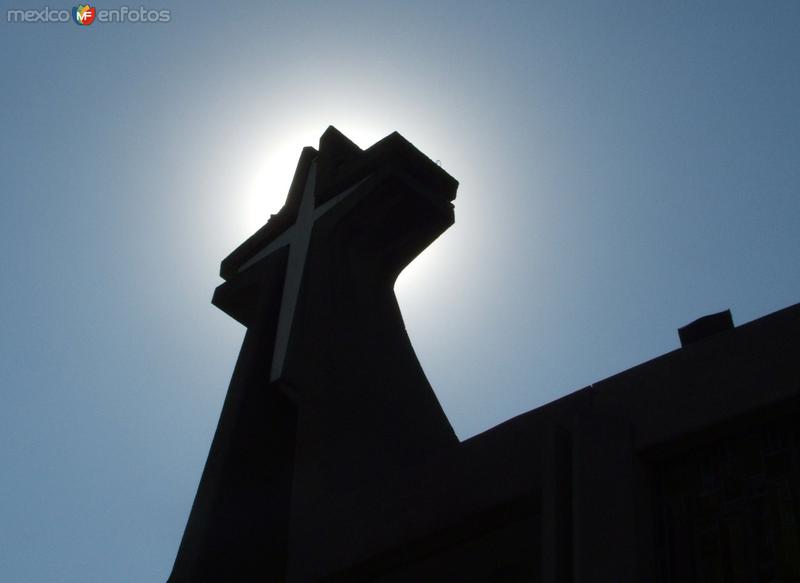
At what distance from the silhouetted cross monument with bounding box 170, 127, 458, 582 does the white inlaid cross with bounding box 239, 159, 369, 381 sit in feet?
0.06

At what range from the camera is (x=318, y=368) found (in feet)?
25.8

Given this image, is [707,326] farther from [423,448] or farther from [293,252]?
[293,252]

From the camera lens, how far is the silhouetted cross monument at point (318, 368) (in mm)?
6992

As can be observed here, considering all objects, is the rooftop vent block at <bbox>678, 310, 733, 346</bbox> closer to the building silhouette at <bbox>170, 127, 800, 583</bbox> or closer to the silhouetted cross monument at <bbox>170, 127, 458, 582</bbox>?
the building silhouette at <bbox>170, 127, 800, 583</bbox>

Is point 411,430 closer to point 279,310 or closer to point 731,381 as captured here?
point 279,310

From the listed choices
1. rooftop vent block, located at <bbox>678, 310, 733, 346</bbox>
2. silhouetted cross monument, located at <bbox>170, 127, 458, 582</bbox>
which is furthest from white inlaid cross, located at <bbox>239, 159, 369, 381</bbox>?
rooftop vent block, located at <bbox>678, 310, 733, 346</bbox>

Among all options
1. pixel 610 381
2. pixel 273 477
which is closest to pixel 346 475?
pixel 273 477

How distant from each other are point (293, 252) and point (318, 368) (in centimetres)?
166

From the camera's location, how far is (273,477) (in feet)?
24.3

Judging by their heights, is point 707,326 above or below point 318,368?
below

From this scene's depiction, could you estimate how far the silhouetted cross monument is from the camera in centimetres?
699

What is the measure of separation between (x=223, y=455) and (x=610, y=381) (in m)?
3.16

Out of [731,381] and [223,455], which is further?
[223,455]

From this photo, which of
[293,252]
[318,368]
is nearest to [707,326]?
[318,368]
